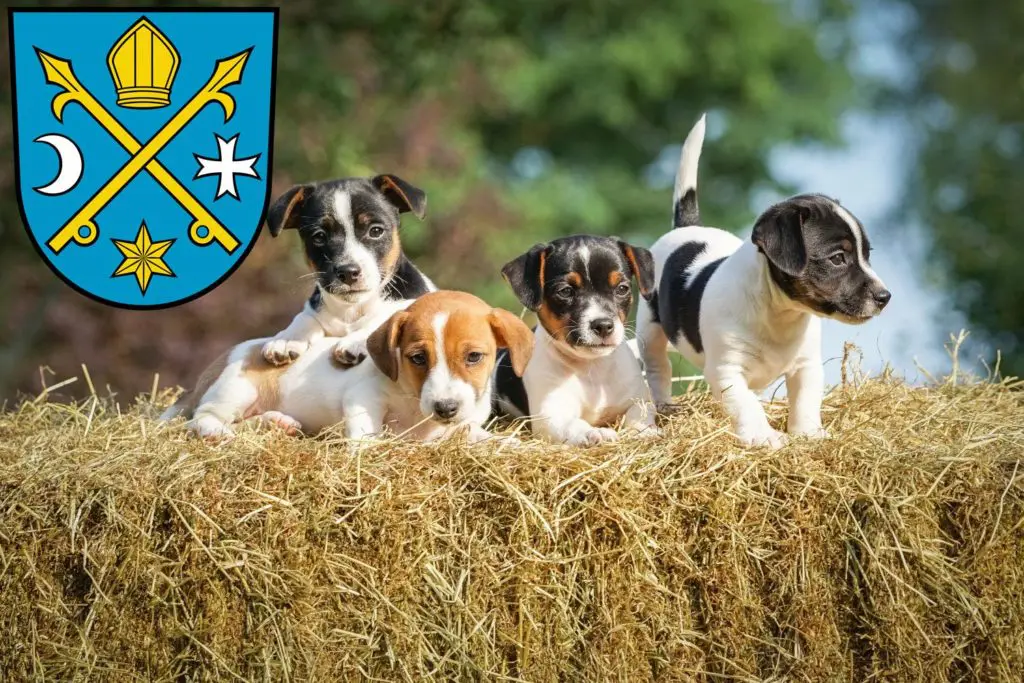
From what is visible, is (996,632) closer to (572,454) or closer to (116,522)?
(572,454)

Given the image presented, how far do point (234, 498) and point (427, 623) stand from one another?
33.3 inches

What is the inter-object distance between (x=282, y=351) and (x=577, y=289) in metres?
1.54

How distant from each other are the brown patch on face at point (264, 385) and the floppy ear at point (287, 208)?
68cm

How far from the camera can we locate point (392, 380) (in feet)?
16.6

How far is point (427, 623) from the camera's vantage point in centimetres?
416

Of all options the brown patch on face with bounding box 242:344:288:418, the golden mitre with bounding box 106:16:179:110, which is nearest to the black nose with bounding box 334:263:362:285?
the brown patch on face with bounding box 242:344:288:418

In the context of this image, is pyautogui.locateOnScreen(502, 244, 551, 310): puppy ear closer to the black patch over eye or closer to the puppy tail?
the black patch over eye

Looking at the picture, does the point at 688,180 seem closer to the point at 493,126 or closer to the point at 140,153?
the point at 140,153

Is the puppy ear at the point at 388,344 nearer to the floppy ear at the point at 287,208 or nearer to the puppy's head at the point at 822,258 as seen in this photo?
the floppy ear at the point at 287,208

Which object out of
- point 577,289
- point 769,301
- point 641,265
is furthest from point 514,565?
point 769,301

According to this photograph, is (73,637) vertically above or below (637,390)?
below

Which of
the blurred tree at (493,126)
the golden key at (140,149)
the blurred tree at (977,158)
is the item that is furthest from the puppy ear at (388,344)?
the blurred tree at (977,158)

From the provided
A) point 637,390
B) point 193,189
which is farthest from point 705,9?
point 637,390

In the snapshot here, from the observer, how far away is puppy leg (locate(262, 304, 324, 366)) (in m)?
5.68
